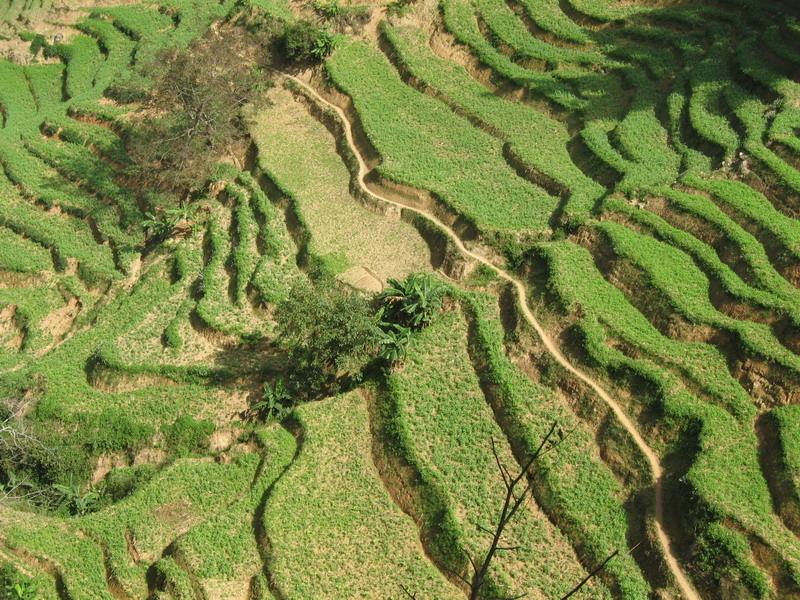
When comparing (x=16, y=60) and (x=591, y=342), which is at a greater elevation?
(x=591, y=342)

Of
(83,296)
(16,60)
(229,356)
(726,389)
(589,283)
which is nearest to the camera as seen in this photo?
(726,389)

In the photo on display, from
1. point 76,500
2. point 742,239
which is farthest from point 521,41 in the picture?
point 76,500

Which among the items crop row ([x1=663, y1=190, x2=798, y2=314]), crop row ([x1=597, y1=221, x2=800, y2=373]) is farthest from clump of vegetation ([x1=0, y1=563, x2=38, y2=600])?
crop row ([x1=663, y1=190, x2=798, y2=314])

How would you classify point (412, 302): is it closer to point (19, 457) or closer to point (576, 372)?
point (576, 372)

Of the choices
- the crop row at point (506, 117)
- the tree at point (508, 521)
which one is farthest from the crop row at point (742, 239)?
the tree at point (508, 521)

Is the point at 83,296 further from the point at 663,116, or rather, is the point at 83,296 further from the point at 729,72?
the point at 729,72

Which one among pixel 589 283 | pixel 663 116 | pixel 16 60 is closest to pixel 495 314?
pixel 589 283

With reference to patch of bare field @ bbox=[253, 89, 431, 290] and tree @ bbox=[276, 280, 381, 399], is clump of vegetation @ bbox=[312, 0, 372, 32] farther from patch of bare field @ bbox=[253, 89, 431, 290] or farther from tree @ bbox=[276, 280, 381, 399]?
tree @ bbox=[276, 280, 381, 399]
